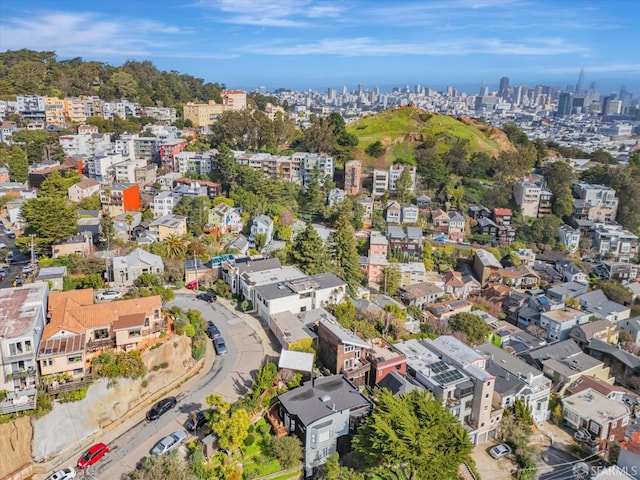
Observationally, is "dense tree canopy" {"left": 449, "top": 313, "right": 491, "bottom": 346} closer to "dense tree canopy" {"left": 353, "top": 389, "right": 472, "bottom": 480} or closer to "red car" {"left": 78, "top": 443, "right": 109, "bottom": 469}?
"dense tree canopy" {"left": 353, "top": 389, "right": 472, "bottom": 480}

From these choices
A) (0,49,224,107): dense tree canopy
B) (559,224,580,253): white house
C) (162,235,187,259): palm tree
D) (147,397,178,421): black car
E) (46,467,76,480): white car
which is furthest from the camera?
(0,49,224,107): dense tree canopy

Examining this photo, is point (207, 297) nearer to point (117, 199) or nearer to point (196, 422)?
point (196, 422)

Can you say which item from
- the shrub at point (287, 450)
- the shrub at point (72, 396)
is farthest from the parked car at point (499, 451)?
the shrub at point (72, 396)

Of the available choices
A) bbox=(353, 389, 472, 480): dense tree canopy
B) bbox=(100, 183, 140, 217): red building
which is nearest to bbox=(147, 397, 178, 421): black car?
bbox=(353, 389, 472, 480): dense tree canopy

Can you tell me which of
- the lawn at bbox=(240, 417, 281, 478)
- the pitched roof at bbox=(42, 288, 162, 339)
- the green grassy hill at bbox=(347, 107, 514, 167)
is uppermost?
the green grassy hill at bbox=(347, 107, 514, 167)

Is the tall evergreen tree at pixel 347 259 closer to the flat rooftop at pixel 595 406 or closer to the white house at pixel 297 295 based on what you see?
the white house at pixel 297 295

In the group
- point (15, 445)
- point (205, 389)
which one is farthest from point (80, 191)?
point (15, 445)
